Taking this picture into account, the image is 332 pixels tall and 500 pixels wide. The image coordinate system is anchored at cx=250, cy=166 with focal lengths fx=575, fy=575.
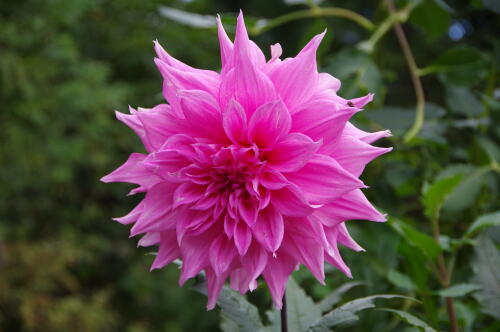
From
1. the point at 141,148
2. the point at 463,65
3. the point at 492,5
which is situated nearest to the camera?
the point at 492,5

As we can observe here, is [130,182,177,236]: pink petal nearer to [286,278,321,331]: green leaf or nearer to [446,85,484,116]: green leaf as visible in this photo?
[286,278,321,331]: green leaf

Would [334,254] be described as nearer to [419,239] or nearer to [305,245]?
[305,245]

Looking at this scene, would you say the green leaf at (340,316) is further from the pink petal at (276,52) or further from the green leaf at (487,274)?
the pink petal at (276,52)

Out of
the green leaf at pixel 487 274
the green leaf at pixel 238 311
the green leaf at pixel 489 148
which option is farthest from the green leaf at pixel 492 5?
the green leaf at pixel 238 311

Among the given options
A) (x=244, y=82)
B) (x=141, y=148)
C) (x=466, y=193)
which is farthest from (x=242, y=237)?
(x=141, y=148)

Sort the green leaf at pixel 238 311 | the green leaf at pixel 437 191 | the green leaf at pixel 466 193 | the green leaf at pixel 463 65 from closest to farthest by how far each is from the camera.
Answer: the green leaf at pixel 238 311, the green leaf at pixel 437 191, the green leaf at pixel 466 193, the green leaf at pixel 463 65

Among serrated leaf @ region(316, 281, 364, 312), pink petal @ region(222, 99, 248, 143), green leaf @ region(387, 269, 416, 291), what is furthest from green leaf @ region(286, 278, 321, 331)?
pink petal @ region(222, 99, 248, 143)

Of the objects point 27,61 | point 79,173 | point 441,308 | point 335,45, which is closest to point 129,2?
point 27,61
